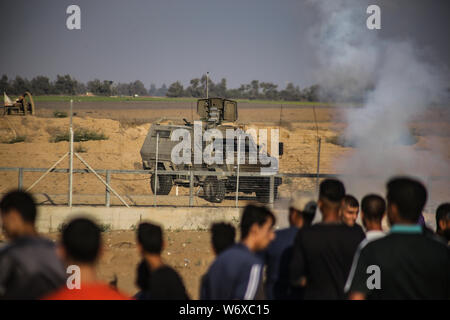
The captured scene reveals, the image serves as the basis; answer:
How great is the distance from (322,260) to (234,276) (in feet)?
2.49

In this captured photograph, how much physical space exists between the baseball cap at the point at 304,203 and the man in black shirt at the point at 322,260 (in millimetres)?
520

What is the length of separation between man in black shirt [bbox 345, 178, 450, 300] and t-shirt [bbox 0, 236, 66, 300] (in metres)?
2.16

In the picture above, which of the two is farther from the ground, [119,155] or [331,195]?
[331,195]

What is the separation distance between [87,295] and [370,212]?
2.64 meters

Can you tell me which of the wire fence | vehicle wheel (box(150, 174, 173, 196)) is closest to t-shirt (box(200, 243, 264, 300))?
the wire fence

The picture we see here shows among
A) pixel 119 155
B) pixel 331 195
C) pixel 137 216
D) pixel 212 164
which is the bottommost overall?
pixel 137 216

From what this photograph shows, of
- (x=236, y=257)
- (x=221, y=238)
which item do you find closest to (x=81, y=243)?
(x=236, y=257)

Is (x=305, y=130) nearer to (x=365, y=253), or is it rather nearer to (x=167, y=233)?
(x=167, y=233)

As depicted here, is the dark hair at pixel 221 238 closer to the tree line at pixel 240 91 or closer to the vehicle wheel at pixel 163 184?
the vehicle wheel at pixel 163 184

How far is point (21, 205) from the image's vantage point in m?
3.65

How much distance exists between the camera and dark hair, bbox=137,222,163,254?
393 cm

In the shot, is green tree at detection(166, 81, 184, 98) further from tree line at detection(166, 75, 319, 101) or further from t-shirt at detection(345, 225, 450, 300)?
t-shirt at detection(345, 225, 450, 300)

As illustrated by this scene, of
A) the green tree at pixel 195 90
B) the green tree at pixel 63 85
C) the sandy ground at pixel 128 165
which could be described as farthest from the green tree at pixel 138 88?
the sandy ground at pixel 128 165

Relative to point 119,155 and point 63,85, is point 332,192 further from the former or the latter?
point 63,85
